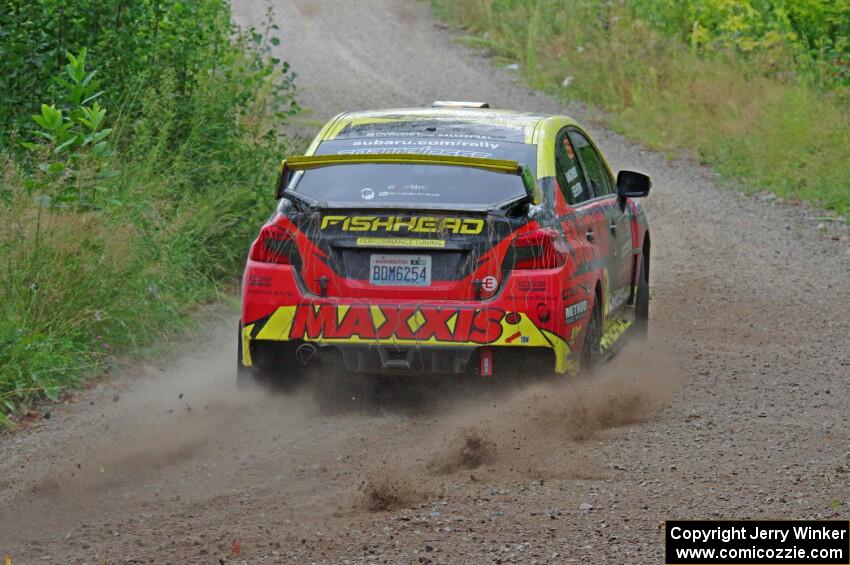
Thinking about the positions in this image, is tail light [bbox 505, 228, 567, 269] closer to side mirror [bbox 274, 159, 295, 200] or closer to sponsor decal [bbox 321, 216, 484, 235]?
sponsor decal [bbox 321, 216, 484, 235]

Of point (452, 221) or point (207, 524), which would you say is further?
point (452, 221)

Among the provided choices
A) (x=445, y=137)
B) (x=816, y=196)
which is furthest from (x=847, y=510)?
(x=816, y=196)

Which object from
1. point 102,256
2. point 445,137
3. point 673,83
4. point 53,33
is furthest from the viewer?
point 673,83

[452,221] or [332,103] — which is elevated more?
[452,221]

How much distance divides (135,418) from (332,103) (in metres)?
14.6

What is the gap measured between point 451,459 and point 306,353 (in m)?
1.23

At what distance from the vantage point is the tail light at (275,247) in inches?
311

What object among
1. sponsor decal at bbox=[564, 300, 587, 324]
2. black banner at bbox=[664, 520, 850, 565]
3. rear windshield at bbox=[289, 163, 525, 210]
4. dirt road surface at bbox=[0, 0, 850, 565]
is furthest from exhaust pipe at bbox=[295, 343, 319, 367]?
black banner at bbox=[664, 520, 850, 565]

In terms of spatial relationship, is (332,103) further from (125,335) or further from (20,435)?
(20,435)

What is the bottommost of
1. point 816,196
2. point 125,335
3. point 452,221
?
point 816,196

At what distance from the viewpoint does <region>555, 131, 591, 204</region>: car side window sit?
8.52m

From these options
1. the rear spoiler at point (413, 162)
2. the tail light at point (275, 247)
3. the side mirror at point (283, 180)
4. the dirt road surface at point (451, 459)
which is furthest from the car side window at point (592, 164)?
the tail light at point (275, 247)

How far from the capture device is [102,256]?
962 cm

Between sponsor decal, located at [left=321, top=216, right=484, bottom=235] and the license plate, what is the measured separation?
0.49 ft
